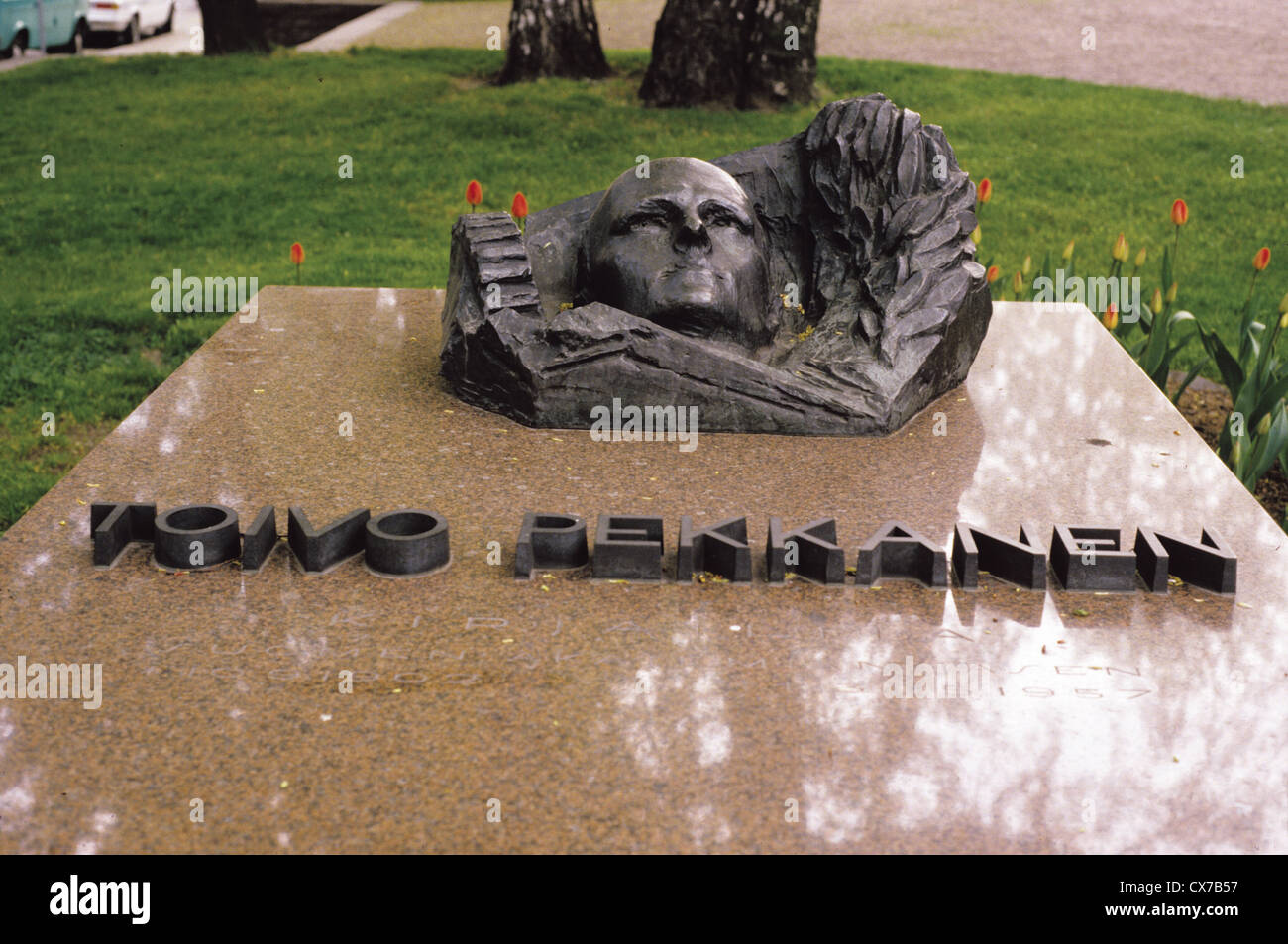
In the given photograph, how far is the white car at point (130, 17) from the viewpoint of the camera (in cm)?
1762

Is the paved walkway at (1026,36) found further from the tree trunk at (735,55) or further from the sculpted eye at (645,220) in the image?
the sculpted eye at (645,220)

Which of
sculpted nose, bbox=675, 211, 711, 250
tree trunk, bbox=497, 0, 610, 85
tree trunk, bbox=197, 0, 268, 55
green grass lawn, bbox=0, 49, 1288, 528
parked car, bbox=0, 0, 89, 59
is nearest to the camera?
sculpted nose, bbox=675, 211, 711, 250

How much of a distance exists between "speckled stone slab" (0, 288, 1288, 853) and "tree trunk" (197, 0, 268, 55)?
11009 mm

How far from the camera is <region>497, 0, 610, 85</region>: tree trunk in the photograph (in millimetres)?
11750

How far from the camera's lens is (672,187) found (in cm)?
437

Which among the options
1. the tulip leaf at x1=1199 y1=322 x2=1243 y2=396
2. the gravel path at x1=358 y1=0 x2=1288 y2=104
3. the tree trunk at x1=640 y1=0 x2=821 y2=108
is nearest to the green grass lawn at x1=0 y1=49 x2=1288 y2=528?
the tree trunk at x1=640 y1=0 x2=821 y2=108

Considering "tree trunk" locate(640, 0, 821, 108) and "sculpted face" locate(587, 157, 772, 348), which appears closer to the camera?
"sculpted face" locate(587, 157, 772, 348)

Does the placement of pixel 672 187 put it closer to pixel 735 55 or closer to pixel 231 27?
pixel 735 55

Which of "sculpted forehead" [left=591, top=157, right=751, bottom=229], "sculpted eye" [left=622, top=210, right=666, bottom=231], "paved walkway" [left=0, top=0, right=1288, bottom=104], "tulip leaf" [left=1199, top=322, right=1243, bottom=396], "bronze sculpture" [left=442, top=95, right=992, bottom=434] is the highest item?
"paved walkway" [left=0, top=0, right=1288, bottom=104]

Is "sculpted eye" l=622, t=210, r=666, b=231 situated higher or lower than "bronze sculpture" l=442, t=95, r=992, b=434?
higher

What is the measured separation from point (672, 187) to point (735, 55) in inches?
271

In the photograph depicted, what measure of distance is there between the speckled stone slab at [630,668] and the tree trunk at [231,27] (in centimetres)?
1101

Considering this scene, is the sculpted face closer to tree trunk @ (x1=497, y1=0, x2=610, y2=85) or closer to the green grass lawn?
the green grass lawn

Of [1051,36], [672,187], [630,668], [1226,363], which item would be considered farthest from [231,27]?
[630,668]
